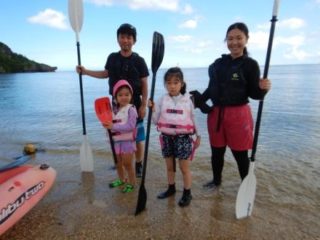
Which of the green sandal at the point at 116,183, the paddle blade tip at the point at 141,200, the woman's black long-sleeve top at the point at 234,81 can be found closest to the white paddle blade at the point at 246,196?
the woman's black long-sleeve top at the point at 234,81

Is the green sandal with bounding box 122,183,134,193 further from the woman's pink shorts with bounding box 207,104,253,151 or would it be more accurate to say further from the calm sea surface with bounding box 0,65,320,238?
the woman's pink shorts with bounding box 207,104,253,151

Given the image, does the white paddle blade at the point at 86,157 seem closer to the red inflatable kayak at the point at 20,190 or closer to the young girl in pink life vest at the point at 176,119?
the red inflatable kayak at the point at 20,190

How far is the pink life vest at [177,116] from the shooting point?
3848mm

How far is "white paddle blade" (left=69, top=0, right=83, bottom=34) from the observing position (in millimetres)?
5246

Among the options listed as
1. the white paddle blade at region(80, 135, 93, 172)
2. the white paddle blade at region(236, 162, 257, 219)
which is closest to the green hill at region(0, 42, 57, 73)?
the white paddle blade at region(80, 135, 93, 172)

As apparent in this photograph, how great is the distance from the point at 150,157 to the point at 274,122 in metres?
6.58

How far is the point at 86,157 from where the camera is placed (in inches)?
212

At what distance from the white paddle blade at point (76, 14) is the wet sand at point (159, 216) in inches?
108

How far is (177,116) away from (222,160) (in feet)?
3.88

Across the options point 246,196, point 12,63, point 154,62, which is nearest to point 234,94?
point 154,62

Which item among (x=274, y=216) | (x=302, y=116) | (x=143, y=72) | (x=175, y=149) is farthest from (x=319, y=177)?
(x=302, y=116)

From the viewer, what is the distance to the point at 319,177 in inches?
208

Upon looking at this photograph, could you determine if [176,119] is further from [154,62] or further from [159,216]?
[159,216]

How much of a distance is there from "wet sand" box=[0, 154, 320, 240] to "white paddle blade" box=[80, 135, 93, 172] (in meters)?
0.41
